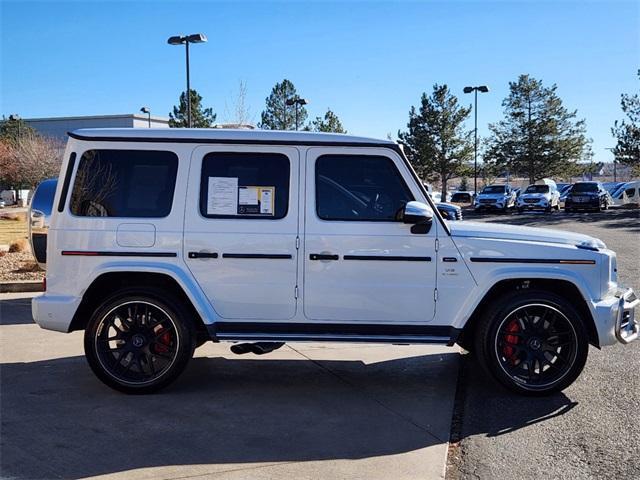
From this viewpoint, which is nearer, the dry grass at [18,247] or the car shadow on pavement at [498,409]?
the car shadow on pavement at [498,409]

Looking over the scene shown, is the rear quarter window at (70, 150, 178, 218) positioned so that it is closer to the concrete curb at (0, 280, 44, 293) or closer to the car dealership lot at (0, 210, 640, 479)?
the car dealership lot at (0, 210, 640, 479)

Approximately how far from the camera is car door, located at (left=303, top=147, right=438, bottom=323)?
5086mm

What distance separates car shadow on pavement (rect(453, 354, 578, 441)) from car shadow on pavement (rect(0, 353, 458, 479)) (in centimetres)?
21

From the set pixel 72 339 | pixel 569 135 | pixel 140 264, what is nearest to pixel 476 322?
pixel 140 264

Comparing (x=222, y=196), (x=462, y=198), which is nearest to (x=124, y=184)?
(x=222, y=196)

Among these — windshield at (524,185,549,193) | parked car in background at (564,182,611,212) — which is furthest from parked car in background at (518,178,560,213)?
parked car in background at (564,182,611,212)

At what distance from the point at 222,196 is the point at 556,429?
3120 mm

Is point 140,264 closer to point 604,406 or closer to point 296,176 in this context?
point 296,176

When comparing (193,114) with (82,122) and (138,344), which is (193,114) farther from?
(138,344)

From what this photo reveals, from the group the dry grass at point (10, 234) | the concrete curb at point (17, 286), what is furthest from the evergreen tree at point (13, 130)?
the concrete curb at point (17, 286)

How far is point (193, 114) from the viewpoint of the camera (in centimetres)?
4178

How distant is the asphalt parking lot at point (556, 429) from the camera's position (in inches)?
155

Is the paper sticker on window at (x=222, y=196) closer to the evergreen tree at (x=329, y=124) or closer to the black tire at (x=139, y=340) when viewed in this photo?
the black tire at (x=139, y=340)

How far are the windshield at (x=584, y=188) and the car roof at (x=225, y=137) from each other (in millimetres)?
34905
